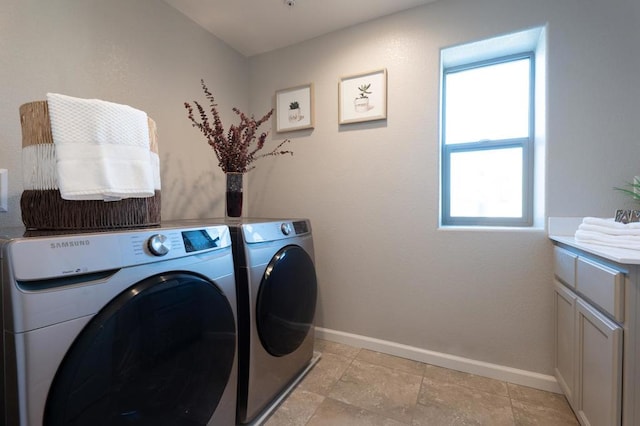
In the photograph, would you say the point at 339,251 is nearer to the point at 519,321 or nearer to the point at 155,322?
the point at 519,321

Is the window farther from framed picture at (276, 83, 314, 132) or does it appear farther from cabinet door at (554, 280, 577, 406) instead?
framed picture at (276, 83, 314, 132)

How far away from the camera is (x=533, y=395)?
1394mm

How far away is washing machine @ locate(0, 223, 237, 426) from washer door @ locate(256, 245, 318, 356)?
0.24m

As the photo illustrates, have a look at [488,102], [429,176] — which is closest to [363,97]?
[429,176]

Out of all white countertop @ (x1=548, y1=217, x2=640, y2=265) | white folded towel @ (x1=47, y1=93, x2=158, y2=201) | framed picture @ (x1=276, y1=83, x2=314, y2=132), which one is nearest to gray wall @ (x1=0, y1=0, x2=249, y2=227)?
framed picture @ (x1=276, y1=83, x2=314, y2=132)

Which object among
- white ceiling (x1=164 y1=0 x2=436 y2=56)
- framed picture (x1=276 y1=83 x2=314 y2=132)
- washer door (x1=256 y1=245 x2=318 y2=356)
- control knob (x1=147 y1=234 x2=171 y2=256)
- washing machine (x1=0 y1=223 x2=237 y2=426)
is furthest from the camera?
framed picture (x1=276 y1=83 x2=314 y2=132)

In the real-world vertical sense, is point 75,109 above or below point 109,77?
below

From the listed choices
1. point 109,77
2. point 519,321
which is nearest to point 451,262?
point 519,321

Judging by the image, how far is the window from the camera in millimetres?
1679

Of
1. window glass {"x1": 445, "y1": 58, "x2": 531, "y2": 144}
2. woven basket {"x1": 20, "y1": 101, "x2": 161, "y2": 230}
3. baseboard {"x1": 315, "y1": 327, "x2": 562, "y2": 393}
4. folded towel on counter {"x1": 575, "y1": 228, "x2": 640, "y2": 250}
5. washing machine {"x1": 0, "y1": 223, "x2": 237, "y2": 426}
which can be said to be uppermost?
window glass {"x1": 445, "y1": 58, "x2": 531, "y2": 144}

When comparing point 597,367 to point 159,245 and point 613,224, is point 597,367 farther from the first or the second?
point 159,245

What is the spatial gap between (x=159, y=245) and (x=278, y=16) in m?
1.70

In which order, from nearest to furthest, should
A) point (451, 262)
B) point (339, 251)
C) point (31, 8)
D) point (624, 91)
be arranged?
point (31, 8) → point (624, 91) → point (451, 262) → point (339, 251)

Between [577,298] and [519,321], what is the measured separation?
1.44ft
